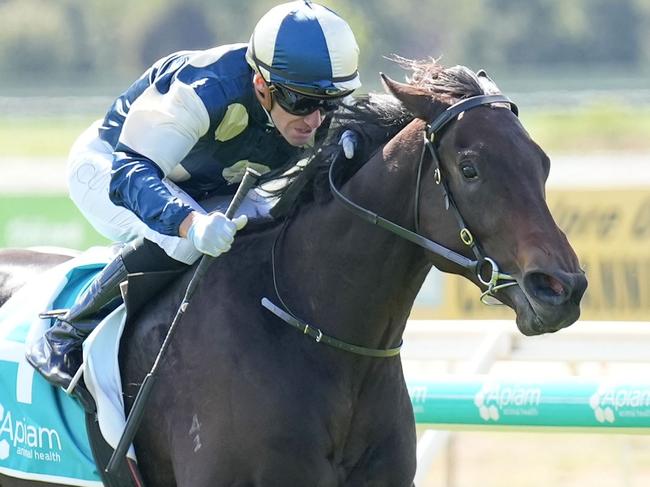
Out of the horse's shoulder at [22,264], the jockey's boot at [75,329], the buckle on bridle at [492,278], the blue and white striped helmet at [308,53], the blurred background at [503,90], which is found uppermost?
the blue and white striped helmet at [308,53]

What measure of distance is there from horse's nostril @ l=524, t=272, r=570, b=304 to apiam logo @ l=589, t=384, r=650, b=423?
185 centimetres

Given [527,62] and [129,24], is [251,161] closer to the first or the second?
[527,62]

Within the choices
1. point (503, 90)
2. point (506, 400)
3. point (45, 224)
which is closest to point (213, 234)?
point (506, 400)

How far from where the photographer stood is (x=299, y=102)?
3.65 meters

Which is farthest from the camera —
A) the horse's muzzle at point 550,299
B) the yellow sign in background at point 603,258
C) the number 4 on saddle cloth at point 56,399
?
the yellow sign in background at point 603,258

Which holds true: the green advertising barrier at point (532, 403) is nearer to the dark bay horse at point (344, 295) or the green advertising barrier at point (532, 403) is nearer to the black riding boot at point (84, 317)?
the dark bay horse at point (344, 295)

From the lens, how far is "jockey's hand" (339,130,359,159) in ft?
11.7

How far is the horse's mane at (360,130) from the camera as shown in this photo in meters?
3.51

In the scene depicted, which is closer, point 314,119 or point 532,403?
point 314,119

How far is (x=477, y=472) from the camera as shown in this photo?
7.32m

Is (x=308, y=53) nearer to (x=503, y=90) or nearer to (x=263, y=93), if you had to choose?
(x=263, y=93)

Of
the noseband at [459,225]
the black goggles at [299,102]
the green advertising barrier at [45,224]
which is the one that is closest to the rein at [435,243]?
the noseband at [459,225]

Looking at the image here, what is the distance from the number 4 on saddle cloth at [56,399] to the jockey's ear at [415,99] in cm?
106

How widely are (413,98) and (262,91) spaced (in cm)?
53
